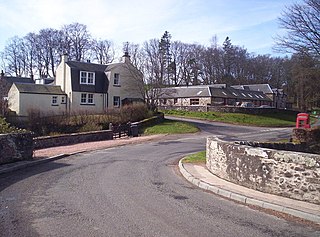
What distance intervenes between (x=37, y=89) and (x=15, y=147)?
2781 centimetres

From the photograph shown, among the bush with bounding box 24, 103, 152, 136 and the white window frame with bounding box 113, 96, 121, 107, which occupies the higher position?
the white window frame with bounding box 113, 96, 121, 107

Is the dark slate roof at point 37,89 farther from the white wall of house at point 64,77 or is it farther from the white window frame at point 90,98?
the white window frame at point 90,98

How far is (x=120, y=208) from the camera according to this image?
7.10 meters

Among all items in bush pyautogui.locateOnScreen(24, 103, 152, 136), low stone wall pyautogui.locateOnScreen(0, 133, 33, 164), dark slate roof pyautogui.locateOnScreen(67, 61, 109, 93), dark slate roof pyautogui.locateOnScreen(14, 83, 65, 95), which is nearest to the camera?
low stone wall pyautogui.locateOnScreen(0, 133, 33, 164)

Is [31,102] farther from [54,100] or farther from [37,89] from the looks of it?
[54,100]

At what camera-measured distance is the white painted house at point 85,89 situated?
126 ft

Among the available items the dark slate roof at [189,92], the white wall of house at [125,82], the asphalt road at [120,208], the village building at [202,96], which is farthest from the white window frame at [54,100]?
the asphalt road at [120,208]

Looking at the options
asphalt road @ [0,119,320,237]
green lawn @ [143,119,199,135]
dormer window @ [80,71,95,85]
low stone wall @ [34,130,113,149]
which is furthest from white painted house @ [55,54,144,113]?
asphalt road @ [0,119,320,237]

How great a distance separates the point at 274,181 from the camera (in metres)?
8.30

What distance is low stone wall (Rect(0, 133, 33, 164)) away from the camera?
12.3 meters

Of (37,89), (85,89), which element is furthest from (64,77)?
(37,89)

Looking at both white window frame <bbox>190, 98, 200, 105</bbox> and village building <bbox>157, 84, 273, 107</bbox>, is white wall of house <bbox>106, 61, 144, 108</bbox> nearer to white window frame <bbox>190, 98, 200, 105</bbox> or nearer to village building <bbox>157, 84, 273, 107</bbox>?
village building <bbox>157, 84, 273, 107</bbox>

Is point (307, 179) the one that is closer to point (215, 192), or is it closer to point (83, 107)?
point (215, 192)

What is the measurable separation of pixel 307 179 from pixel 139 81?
3463cm
